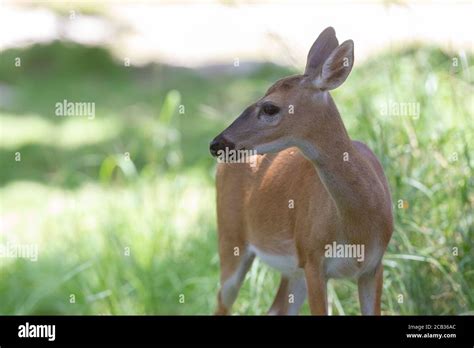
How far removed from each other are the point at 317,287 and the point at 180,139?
4.26 m

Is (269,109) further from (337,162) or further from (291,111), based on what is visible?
(337,162)

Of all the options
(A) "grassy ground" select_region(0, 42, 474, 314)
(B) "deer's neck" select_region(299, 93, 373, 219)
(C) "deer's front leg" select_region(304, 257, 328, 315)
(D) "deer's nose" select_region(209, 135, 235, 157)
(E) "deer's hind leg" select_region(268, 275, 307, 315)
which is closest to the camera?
(D) "deer's nose" select_region(209, 135, 235, 157)

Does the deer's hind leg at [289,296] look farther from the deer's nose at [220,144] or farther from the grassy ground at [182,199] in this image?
the deer's nose at [220,144]

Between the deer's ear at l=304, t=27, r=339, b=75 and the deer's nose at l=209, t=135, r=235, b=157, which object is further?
the deer's ear at l=304, t=27, r=339, b=75

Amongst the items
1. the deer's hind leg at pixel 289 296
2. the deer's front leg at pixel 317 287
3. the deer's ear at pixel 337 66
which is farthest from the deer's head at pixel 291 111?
the deer's hind leg at pixel 289 296

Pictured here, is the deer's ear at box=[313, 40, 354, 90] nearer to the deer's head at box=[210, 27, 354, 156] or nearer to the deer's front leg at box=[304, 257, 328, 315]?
the deer's head at box=[210, 27, 354, 156]

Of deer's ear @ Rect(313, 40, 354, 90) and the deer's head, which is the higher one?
deer's ear @ Rect(313, 40, 354, 90)

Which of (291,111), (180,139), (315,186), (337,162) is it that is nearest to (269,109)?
(291,111)

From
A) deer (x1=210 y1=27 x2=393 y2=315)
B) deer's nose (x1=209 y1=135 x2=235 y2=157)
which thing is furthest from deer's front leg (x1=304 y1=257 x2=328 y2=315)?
deer's nose (x1=209 y1=135 x2=235 y2=157)

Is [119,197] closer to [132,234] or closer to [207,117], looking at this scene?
[132,234]

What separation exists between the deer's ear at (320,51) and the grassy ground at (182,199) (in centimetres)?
114

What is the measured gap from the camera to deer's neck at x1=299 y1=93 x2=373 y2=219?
422 cm

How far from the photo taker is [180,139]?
849cm
